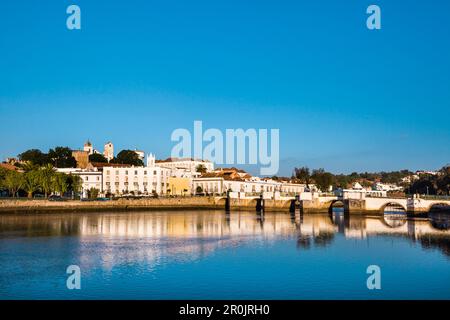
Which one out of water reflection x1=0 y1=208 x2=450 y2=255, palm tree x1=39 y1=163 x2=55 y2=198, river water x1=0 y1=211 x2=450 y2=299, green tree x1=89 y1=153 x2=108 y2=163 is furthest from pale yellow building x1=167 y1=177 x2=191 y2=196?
river water x1=0 y1=211 x2=450 y2=299

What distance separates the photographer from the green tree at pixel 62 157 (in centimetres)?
9850

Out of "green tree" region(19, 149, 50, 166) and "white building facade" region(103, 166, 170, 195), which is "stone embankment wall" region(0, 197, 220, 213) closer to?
"white building facade" region(103, 166, 170, 195)

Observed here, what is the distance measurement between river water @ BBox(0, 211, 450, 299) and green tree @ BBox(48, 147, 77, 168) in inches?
2524

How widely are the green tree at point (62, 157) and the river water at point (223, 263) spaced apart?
64101mm

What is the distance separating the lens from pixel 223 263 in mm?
22203

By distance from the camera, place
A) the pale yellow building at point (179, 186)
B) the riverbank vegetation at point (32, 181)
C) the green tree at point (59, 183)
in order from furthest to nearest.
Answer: the pale yellow building at point (179, 186) → the green tree at point (59, 183) → the riverbank vegetation at point (32, 181)

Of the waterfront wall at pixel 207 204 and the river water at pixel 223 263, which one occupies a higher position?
the waterfront wall at pixel 207 204

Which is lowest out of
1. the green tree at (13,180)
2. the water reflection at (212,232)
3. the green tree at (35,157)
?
the water reflection at (212,232)

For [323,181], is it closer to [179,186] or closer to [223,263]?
[179,186]

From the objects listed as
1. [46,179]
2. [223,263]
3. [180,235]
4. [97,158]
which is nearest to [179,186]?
[46,179]

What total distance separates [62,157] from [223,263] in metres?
84.6

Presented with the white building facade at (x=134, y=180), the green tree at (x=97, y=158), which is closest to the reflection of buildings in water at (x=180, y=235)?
the white building facade at (x=134, y=180)

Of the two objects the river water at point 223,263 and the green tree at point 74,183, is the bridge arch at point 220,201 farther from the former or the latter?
the river water at point 223,263
